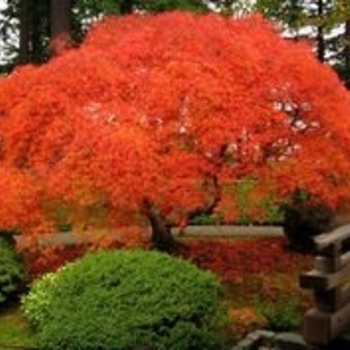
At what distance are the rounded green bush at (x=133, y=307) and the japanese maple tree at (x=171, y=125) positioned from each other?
107cm

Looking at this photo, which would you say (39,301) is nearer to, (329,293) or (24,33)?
(329,293)

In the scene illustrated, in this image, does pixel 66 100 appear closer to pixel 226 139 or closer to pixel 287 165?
pixel 226 139

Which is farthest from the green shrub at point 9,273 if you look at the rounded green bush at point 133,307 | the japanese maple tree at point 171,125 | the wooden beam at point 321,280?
the wooden beam at point 321,280

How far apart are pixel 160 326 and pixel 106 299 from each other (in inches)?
30.5

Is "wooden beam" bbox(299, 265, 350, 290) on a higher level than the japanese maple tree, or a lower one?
lower

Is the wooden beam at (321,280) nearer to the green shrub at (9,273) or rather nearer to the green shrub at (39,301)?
the green shrub at (39,301)

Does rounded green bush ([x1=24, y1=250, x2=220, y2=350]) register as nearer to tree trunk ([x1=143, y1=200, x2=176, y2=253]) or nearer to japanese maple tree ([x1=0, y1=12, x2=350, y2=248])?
japanese maple tree ([x1=0, y1=12, x2=350, y2=248])

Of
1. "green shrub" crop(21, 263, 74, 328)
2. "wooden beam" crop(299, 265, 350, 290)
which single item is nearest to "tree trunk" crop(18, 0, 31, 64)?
"green shrub" crop(21, 263, 74, 328)

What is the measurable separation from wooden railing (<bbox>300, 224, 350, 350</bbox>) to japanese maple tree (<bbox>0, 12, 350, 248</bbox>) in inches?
122

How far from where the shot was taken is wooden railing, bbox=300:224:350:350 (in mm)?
8281

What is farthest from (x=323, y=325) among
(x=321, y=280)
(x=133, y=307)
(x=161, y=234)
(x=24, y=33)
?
(x=24, y=33)

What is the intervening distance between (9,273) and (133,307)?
3.21 metres

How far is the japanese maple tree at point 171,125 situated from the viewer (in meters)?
11.1

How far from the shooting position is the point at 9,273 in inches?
495
